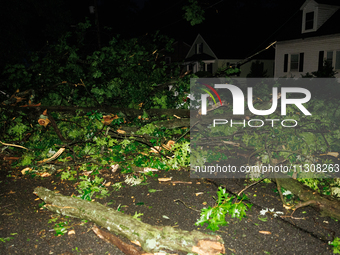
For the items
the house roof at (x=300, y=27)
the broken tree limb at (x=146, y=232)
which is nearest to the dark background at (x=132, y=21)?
the broken tree limb at (x=146, y=232)

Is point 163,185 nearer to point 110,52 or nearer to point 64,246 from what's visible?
point 64,246

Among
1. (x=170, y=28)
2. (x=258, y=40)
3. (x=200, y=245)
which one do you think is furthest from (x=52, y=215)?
(x=170, y=28)

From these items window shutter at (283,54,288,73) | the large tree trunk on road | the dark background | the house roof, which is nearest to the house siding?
window shutter at (283,54,288,73)

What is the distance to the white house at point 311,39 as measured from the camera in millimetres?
19734

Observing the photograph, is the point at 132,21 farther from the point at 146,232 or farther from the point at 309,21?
the point at 146,232

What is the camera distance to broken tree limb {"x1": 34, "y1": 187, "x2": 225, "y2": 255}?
263 centimetres

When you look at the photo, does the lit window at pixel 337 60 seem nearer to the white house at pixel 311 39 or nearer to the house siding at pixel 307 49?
the white house at pixel 311 39

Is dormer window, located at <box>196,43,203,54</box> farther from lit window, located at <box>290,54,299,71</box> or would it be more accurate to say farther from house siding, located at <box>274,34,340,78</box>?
lit window, located at <box>290,54,299,71</box>

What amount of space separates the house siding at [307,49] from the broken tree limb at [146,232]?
20.1 m

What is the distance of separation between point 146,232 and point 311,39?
23.1 metres

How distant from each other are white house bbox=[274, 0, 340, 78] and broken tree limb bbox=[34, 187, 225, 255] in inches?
802

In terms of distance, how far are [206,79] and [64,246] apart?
14.9ft

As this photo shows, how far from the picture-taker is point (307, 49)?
2180 centimetres

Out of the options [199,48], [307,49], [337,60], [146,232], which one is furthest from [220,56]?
[146,232]
